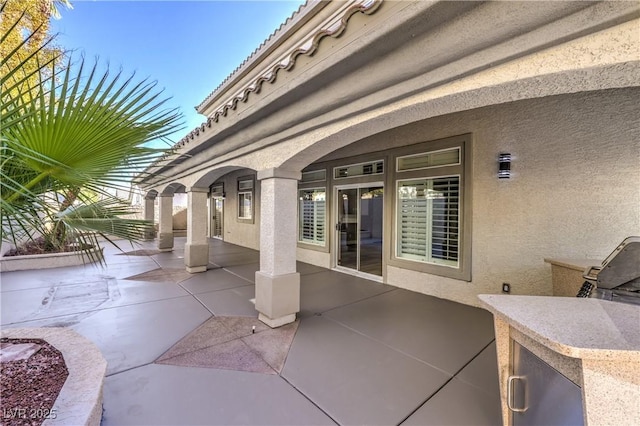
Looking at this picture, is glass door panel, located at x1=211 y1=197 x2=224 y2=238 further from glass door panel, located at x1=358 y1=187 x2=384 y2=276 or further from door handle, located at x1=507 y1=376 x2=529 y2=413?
door handle, located at x1=507 y1=376 x2=529 y2=413

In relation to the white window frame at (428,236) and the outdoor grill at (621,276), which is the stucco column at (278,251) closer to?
the white window frame at (428,236)

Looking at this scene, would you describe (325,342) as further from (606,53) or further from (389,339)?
(606,53)

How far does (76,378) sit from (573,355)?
10.4 feet

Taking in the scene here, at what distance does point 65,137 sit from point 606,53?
10.7 ft

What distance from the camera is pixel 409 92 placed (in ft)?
8.05

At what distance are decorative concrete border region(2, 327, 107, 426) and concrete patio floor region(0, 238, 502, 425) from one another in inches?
19.1

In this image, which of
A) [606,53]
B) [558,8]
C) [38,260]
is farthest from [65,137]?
[38,260]

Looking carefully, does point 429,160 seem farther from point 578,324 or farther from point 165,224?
point 165,224

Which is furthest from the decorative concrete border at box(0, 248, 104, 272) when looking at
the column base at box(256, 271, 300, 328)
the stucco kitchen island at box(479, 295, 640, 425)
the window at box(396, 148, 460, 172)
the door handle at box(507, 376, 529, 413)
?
the stucco kitchen island at box(479, 295, 640, 425)

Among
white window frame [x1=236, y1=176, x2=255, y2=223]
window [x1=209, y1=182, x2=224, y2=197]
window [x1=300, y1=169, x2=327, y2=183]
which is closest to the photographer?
window [x1=300, y1=169, x2=327, y2=183]

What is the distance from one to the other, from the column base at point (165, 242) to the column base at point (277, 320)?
325 inches

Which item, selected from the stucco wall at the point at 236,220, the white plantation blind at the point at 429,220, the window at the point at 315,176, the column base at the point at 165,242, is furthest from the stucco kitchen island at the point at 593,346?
the column base at the point at 165,242

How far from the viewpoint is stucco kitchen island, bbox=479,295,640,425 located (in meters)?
1.25

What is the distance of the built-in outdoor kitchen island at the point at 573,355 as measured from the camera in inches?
49.6
